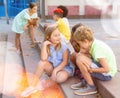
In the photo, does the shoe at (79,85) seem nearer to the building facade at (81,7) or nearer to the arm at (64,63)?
the arm at (64,63)

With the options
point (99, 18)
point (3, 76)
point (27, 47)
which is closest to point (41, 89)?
point (3, 76)

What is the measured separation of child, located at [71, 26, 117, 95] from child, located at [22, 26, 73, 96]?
466 millimetres

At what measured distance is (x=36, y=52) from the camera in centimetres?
712

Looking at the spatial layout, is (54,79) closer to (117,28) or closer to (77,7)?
(117,28)

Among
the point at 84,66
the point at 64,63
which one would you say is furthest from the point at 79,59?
the point at 64,63

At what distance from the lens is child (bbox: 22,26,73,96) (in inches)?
170

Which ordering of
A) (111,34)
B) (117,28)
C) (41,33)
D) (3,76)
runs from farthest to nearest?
(117,28) < (41,33) < (111,34) < (3,76)

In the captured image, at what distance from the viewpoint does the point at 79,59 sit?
12.7 ft

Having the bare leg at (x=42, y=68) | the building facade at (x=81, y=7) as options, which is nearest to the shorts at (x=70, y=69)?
the bare leg at (x=42, y=68)

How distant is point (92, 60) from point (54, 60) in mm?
739

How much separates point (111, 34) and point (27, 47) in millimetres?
2379

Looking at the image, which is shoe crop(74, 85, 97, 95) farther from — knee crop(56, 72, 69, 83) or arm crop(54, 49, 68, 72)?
arm crop(54, 49, 68, 72)

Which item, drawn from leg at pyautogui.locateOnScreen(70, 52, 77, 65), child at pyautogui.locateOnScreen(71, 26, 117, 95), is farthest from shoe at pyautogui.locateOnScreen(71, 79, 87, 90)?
leg at pyautogui.locateOnScreen(70, 52, 77, 65)

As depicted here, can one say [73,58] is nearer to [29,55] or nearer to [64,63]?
[64,63]
